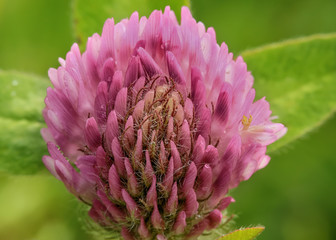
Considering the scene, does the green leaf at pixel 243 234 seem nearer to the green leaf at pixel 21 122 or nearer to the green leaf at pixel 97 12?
the green leaf at pixel 21 122

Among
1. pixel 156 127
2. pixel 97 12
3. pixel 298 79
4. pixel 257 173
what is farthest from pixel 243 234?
pixel 257 173

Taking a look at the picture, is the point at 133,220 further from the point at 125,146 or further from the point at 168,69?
the point at 168,69

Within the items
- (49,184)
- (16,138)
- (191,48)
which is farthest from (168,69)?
(49,184)

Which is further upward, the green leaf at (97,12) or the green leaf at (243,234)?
the green leaf at (97,12)

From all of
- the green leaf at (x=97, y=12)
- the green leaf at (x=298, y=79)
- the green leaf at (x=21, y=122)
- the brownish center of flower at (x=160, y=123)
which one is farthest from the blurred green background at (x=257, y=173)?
the brownish center of flower at (x=160, y=123)

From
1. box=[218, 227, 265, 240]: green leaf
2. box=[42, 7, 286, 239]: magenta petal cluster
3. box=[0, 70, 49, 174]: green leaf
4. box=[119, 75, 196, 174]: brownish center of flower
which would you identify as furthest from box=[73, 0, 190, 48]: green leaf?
box=[218, 227, 265, 240]: green leaf
